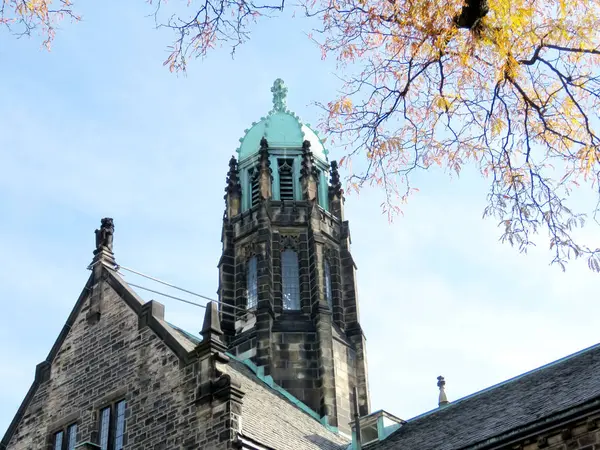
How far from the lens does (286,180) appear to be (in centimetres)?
3631

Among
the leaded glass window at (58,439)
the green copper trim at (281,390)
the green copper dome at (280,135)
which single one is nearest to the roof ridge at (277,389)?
the green copper trim at (281,390)

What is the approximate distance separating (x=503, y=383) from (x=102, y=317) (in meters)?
11.0

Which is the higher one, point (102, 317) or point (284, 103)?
point (284, 103)

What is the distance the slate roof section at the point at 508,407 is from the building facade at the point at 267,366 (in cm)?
5

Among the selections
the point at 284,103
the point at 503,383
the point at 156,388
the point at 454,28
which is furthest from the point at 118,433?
the point at 284,103

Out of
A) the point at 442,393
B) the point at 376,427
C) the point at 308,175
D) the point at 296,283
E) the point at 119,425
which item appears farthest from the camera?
the point at 308,175

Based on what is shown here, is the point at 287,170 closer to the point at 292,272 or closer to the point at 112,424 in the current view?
the point at 292,272

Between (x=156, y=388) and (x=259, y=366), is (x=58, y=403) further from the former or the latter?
(x=259, y=366)

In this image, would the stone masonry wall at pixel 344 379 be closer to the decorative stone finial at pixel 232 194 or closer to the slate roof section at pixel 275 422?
the slate roof section at pixel 275 422

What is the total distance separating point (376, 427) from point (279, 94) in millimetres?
18786

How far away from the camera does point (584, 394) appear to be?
19109 millimetres

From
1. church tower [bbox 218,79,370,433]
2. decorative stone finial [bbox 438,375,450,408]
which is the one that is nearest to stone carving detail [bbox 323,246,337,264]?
church tower [bbox 218,79,370,433]

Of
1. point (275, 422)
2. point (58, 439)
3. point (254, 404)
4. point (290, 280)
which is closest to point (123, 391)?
point (58, 439)

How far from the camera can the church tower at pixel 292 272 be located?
3075 cm
